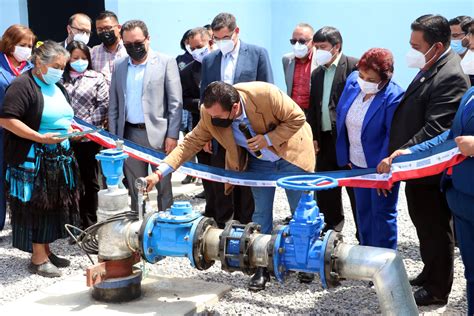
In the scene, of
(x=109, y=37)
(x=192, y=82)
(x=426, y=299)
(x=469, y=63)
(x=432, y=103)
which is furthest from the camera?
(x=192, y=82)

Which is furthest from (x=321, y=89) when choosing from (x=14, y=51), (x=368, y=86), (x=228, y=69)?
(x=14, y=51)

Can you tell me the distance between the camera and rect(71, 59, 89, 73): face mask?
6.06 metres

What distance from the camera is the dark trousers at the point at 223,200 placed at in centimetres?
612

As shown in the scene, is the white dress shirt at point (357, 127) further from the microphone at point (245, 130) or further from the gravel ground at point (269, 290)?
the gravel ground at point (269, 290)

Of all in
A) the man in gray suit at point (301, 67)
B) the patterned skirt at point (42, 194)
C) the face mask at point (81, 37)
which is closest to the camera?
the patterned skirt at point (42, 194)

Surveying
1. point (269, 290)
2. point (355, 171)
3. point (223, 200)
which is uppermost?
point (355, 171)

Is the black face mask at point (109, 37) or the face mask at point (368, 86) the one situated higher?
the black face mask at point (109, 37)

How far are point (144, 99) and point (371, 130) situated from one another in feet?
6.98

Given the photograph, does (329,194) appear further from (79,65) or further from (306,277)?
(79,65)

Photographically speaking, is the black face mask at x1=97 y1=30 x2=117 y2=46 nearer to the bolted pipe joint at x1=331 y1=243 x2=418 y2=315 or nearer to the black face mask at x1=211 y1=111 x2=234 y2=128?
the black face mask at x1=211 y1=111 x2=234 y2=128

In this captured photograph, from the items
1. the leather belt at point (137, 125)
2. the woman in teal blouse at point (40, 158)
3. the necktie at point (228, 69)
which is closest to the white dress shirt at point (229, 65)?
the necktie at point (228, 69)

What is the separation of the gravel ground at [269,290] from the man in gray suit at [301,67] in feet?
4.82

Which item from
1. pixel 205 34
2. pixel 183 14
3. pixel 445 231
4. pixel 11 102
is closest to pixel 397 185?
pixel 445 231

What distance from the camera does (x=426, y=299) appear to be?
179 inches
